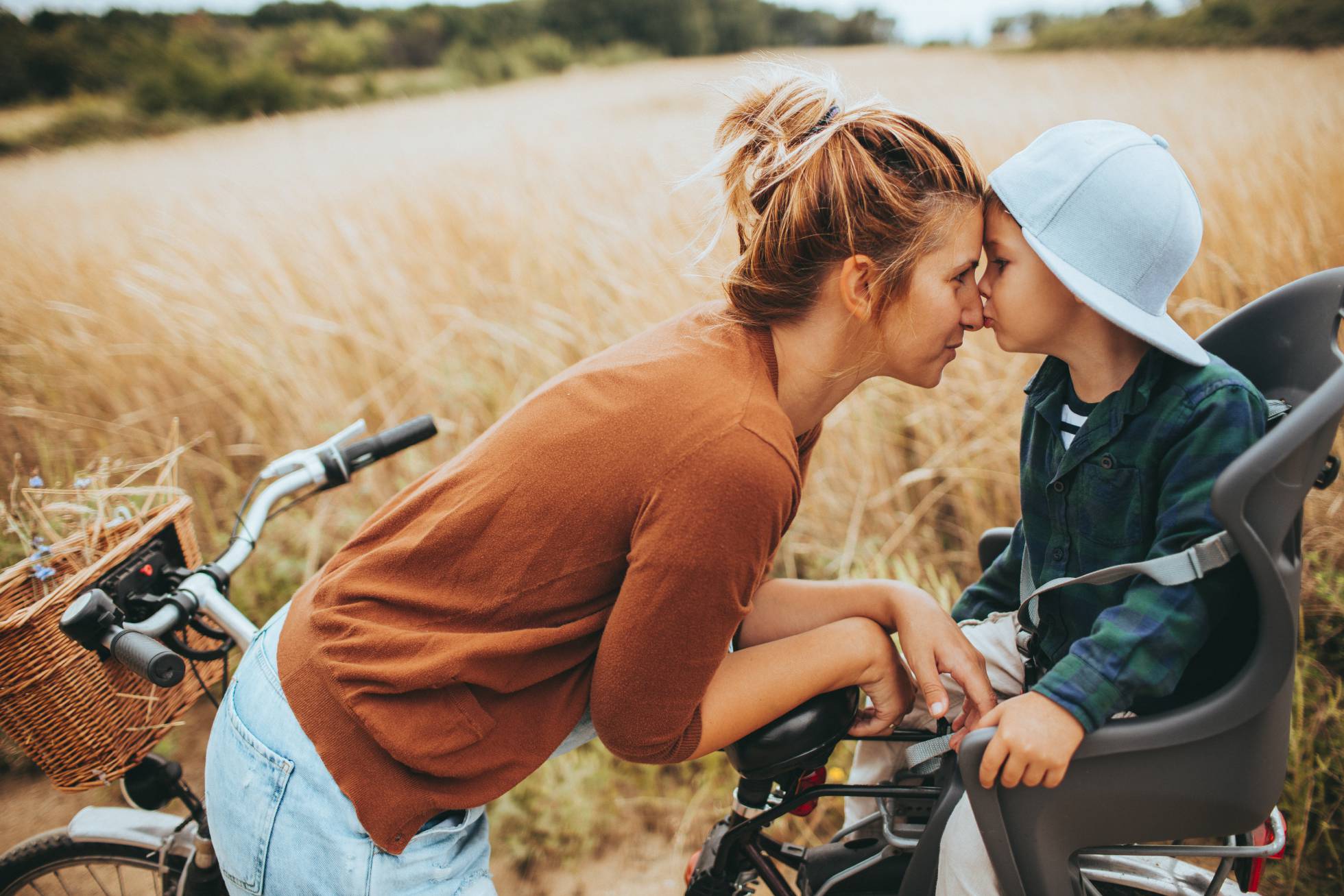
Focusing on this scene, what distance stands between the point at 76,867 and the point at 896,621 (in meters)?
1.82

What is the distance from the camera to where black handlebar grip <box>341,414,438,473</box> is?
168cm

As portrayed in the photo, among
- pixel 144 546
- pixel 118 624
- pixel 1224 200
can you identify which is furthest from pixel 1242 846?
pixel 1224 200

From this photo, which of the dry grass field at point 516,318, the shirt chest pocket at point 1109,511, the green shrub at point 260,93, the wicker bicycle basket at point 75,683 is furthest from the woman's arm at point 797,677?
the green shrub at point 260,93

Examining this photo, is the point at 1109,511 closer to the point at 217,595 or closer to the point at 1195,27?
the point at 217,595

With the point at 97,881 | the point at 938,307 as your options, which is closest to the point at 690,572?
the point at 938,307

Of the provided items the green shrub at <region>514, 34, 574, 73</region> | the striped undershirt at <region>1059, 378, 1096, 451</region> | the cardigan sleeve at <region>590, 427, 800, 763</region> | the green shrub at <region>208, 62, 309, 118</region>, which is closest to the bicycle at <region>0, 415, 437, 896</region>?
the cardigan sleeve at <region>590, 427, 800, 763</region>

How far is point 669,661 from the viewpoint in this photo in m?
1.09

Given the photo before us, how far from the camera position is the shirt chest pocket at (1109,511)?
122 cm

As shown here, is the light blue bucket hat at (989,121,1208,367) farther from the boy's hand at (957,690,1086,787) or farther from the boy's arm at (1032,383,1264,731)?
the boy's hand at (957,690,1086,787)

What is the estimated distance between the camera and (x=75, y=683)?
136 centimetres

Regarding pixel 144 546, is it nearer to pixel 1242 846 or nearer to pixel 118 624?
pixel 118 624

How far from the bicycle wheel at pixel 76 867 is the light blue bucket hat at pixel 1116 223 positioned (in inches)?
79.3

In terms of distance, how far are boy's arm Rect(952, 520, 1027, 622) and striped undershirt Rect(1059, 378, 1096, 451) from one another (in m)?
0.23

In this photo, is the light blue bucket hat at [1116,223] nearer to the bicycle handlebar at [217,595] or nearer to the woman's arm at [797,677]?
the woman's arm at [797,677]
